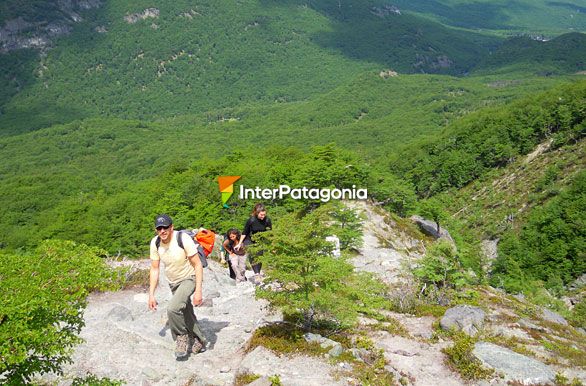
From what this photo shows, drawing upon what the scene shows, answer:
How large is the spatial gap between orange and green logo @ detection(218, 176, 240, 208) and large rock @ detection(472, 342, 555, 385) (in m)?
28.7

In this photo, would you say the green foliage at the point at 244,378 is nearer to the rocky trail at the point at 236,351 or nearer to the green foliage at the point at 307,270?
the rocky trail at the point at 236,351

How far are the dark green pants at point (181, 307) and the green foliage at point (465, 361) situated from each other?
496cm

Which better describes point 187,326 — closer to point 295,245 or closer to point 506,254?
point 295,245

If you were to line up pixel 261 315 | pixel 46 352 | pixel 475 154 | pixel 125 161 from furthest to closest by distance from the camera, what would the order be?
pixel 125 161
pixel 475 154
pixel 261 315
pixel 46 352

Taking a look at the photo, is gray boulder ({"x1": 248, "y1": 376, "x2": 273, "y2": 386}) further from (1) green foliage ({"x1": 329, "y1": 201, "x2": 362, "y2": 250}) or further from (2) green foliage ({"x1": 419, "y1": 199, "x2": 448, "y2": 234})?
(2) green foliage ({"x1": 419, "y1": 199, "x2": 448, "y2": 234})

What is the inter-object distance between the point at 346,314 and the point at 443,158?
84763 mm

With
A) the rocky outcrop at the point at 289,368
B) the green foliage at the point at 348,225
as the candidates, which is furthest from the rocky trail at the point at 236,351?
the green foliage at the point at 348,225

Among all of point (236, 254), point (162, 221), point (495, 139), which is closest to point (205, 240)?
point (236, 254)

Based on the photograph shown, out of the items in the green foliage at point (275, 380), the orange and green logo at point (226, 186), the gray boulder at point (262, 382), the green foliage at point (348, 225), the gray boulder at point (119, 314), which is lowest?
the orange and green logo at point (226, 186)

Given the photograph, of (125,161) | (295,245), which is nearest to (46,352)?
(295,245)

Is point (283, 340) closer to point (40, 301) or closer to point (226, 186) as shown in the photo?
point (40, 301)

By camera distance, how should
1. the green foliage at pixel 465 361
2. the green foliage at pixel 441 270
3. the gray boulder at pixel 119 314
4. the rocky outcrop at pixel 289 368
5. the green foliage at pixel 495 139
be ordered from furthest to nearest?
the green foliage at pixel 495 139 < the green foliage at pixel 441 270 < the gray boulder at pixel 119 314 < the green foliage at pixel 465 361 < the rocky outcrop at pixel 289 368

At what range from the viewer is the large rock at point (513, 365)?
7.12 m

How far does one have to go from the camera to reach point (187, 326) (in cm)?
785
